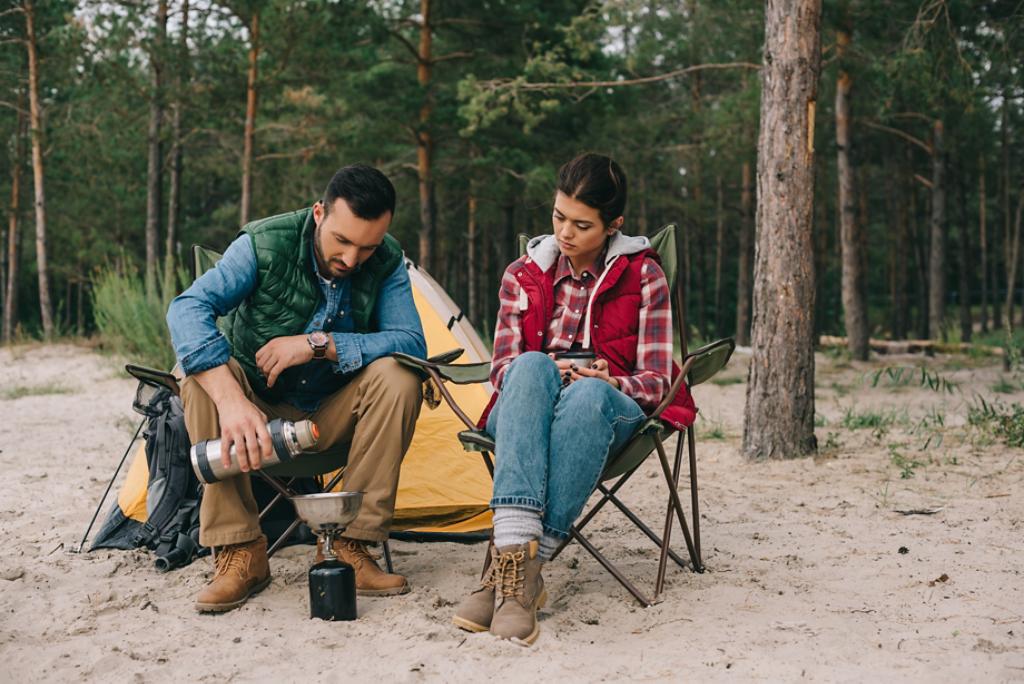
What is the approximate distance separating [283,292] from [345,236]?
0.28 m

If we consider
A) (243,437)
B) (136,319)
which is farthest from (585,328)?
(136,319)

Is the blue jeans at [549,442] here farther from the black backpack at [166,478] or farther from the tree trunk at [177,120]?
the tree trunk at [177,120]

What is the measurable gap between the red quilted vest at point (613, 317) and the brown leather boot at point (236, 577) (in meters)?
0.72

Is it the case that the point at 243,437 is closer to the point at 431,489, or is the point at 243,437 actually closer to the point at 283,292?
the point at 283,292

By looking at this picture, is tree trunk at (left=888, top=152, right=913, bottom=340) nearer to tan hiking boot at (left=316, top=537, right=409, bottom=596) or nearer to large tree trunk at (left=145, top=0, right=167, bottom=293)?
large tree trunk at (left=145, top=0, right=167, bottom=293)

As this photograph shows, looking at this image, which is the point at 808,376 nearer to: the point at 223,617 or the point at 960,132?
the point at 223,617

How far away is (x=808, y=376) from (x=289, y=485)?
253 cm

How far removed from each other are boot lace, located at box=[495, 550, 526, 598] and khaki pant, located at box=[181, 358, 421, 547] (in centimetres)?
49

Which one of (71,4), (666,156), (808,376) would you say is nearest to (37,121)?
(71,4)

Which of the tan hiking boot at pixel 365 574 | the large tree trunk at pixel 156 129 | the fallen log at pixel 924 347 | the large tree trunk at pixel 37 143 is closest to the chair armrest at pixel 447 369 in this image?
the tan hiking boot at pixel 365 574

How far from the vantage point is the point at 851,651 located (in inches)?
83.5

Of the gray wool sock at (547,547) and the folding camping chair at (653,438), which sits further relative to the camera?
the folding camping chair at (653,438)

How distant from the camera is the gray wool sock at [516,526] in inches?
89.7

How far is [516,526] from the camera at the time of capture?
228 centimetres
